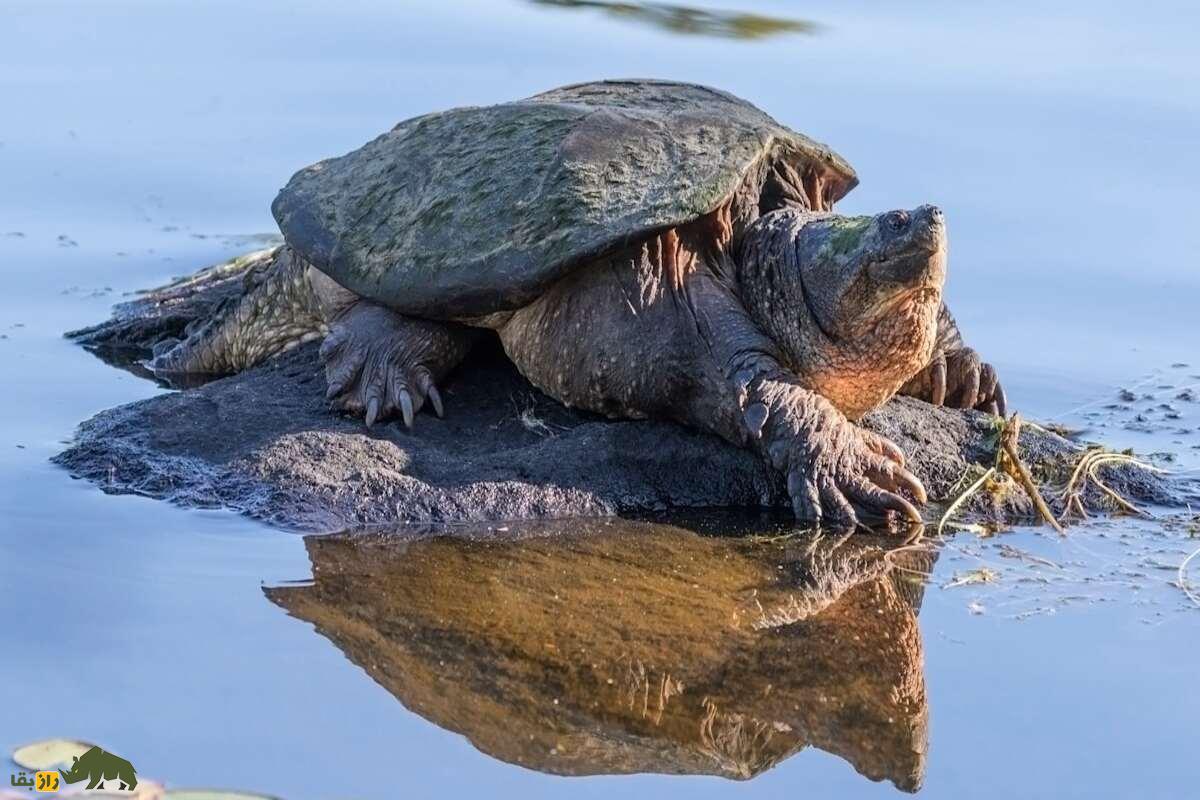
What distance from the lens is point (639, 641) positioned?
4105 millimetres

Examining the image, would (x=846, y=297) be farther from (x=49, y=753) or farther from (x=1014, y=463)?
(x=49, y=753)

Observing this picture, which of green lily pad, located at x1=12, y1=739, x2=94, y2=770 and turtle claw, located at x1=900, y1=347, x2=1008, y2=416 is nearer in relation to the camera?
green lily pad, located at x1=12, y1=739, x2=94, y2=770

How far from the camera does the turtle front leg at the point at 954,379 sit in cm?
545

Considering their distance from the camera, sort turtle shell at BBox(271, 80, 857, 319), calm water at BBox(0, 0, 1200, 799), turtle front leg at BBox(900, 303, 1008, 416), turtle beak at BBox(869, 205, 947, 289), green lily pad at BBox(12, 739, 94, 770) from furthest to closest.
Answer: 1. turtle front leg at BBox(900, 303, 1008, 416)
2. turtle shell at BBox(271, 80, 857, 319)
3. turtle beak at BBox(869, 205, 947, 289)
4. calm water at BBox(0, 0, 1200, 799)
5. green lily pad at BBox(12, 739, 94, 770)

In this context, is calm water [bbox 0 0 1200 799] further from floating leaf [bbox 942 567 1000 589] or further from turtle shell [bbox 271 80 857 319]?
turtle shell [bbox 271 80 857 319]

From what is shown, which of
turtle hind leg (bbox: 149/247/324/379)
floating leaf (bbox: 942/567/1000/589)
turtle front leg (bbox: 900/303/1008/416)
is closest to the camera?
floating leaf (bbox: 942/567/1000/589)

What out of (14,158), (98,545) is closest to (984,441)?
(98,545)

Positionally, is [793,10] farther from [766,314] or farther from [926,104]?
[766,314]

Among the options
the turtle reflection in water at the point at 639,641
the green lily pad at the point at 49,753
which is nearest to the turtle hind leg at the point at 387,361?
the turtle reflection in water at the point at 639,641

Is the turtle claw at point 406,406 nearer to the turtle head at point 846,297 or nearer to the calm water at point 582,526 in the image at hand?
the calm water at point 582,526

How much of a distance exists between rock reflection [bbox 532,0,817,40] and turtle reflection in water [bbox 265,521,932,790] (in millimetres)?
5259

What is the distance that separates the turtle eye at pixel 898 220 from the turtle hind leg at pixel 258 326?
166cm

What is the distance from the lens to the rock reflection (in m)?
9.62

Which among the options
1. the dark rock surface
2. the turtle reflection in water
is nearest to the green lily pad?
the turtle reflection in water
